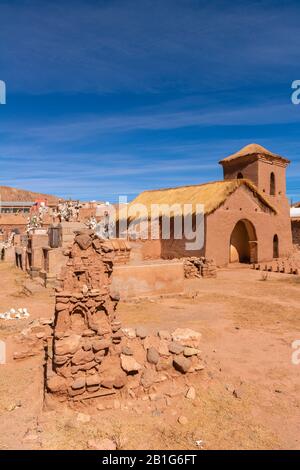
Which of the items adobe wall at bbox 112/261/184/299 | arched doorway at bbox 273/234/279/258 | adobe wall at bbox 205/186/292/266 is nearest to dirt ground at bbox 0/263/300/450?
adobe wall at bbox 112/261/184/299

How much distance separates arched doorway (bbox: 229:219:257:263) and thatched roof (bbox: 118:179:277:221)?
84.6 inches

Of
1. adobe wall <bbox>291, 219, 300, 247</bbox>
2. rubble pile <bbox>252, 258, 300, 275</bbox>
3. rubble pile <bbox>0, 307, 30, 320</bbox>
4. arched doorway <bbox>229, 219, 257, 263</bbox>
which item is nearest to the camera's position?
rubble pile <bbox>0, 307, 30, 320</bbox>

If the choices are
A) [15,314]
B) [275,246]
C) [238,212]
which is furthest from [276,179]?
[15,314]

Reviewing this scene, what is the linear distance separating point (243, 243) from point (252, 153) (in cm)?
708

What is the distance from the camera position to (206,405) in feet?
17.3

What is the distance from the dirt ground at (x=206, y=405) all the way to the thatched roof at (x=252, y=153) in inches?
735

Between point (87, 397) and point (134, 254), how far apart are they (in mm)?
10138

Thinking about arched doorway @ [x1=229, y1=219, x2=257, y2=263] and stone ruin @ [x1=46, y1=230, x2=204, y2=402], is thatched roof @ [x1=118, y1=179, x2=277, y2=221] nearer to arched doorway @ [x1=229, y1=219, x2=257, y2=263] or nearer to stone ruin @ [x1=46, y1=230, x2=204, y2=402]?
arched doorway @ [x1=229, y1=219, x2=257, y2=263]

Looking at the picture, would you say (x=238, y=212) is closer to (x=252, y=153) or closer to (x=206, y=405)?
(x=252, y=153)

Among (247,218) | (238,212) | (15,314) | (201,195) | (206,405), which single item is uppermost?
(201,195)

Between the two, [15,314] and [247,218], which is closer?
[15,314]

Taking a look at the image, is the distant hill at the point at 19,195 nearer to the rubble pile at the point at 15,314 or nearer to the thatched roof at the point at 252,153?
the thatched roof at the point at 252,153

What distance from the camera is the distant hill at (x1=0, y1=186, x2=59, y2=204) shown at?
125562mm
